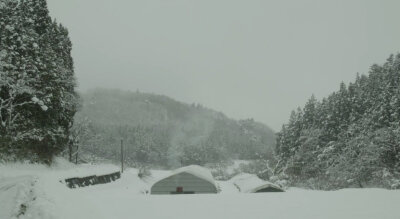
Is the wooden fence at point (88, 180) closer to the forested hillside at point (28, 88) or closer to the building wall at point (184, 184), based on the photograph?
the building wall at point (184, 184)

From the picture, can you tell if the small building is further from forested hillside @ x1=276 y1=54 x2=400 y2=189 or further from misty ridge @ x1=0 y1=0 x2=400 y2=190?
forested hillside @ x1=276 y1=54 x2=400 y2=189

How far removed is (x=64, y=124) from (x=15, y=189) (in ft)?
78.9

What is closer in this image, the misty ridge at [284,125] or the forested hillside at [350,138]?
the misty ridge at [284,125]

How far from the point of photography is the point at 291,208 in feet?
Answer: 28.1

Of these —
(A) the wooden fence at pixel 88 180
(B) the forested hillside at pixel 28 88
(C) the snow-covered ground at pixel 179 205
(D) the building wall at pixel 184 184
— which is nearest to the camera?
Answer: (C) the snow-covered ground at pixel 179 205

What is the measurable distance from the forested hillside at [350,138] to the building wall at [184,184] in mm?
16628

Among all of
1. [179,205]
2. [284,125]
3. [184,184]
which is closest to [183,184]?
[184,184]

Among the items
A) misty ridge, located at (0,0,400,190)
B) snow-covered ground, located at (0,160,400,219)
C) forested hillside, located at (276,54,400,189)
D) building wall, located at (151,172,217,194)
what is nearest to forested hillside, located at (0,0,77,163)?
misty ridge, located at (0,0,400,190)

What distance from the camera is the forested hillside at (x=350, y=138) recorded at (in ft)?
116

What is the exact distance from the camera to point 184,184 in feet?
103

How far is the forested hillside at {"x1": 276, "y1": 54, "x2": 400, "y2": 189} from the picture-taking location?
35.5 meters

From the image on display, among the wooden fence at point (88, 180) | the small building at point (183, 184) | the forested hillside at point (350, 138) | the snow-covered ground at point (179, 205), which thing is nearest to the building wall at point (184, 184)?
the small building at point (183, 184)

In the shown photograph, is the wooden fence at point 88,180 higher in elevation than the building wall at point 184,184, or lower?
higher

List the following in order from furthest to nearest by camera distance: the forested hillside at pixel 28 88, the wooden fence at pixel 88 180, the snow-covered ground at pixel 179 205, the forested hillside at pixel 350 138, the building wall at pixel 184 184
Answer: the forested hillside at pixel 350 138, the building wall at pixel 184 184, the forested hillside at pixel 28 88, the wooden fence at pixel 88 180, the snow-covered ground at pixel 179 205
